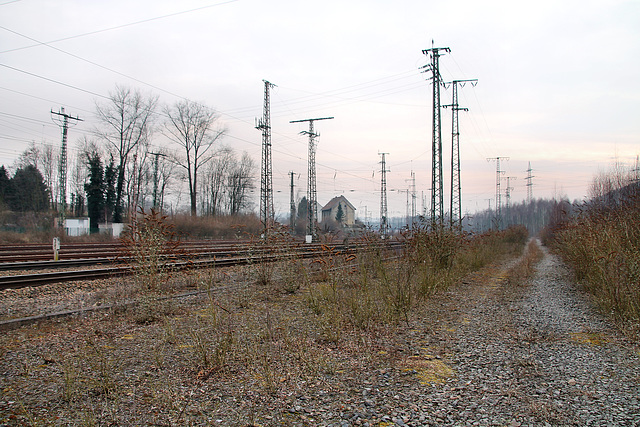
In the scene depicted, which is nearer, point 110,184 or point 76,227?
point 76,227

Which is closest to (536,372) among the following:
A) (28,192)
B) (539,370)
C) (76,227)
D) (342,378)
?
(539,370)

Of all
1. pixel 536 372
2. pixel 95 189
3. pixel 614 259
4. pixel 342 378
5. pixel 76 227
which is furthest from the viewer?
pixel 95 189

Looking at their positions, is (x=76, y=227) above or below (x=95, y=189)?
below

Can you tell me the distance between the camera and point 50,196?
6581cm

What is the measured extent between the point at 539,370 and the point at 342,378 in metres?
2.50

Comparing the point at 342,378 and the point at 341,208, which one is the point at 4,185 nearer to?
the point at 342,378

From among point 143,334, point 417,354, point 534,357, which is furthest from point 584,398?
point 143,334

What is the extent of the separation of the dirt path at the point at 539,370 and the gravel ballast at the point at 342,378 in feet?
0.06

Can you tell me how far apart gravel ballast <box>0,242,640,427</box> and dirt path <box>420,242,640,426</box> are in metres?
0.02

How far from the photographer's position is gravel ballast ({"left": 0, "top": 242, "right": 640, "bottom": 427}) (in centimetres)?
384

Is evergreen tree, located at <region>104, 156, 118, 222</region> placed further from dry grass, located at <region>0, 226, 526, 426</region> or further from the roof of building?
the roof of building

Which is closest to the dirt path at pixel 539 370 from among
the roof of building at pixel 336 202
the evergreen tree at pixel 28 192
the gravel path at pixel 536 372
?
the gravel path at pixel 536 372

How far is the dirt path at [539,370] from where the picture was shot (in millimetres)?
3908

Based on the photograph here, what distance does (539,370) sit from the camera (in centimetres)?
512
